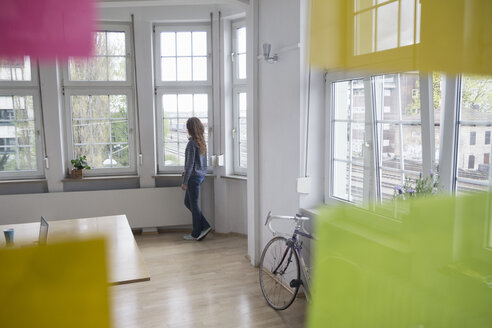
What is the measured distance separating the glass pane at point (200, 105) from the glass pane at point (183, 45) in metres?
0.50

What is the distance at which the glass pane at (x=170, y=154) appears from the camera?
509cm

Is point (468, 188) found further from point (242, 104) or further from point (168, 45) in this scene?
point (168, 45)

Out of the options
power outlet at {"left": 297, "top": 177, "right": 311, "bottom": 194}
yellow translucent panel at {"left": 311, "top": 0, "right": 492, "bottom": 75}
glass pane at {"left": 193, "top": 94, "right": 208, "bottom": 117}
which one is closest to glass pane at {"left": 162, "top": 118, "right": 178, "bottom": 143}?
glass pane at {"left": 193, "top": 94, "right": 208, "bottom": 117}

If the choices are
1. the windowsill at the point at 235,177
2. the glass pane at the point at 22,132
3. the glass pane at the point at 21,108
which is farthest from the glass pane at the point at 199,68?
the glass pane at the point at 22,132

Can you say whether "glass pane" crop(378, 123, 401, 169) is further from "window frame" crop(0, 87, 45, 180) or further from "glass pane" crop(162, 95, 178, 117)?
"glass pane" crop(162, 95, 178, 117)

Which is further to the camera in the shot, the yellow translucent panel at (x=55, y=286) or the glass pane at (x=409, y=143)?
the glass pane at (x=409, y=143)

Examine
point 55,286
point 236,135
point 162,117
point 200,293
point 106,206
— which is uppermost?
point 162,117

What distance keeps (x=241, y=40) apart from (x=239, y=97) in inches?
24.4

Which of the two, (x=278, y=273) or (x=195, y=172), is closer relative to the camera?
(x=278, y=273)

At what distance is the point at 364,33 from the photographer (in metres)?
0.43

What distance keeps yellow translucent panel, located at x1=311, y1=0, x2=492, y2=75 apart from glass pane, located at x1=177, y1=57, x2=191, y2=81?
464 centimetres

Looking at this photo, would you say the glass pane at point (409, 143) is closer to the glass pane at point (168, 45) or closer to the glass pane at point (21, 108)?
the glass pane at point (21, 108)

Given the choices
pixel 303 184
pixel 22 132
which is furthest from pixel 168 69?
pixel 22 132

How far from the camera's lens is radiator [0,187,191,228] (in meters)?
4.71
